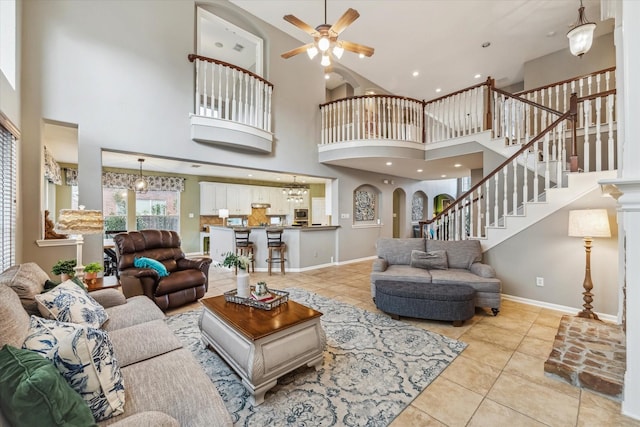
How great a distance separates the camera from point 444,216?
184 inches

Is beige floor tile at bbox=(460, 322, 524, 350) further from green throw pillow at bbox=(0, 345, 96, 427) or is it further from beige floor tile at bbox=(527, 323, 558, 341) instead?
green throw pillow at bbox=(0, 345, 96, 427)

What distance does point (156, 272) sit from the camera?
340 centimetres

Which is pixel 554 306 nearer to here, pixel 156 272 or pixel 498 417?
pixel 498 417

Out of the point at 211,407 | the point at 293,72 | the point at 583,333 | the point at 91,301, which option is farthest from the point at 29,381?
the point at 293,72

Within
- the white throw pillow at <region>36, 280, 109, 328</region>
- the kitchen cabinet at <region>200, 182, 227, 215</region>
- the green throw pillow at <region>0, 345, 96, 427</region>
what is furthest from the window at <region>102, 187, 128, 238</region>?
the green throw pillow at <region>0, 345, 96, 427</region>

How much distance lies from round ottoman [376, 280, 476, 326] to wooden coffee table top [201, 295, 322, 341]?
4.30 feet

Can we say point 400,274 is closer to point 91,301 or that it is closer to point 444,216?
point 444,216

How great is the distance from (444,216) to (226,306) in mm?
3921

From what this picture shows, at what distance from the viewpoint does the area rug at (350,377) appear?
171cm

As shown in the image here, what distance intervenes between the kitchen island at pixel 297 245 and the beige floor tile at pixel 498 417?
14.6 feet

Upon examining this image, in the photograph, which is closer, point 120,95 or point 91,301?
point 91,301

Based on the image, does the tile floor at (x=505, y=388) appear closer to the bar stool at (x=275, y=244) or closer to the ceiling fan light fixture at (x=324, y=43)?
the bar stool at (x=275, y=244)

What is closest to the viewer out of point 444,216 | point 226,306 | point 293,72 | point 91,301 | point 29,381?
point 29,381

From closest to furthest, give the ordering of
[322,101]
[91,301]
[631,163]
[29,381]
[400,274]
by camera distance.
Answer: [29,381] < [631,163] < [91,301] < [400,274] < [322,101]
